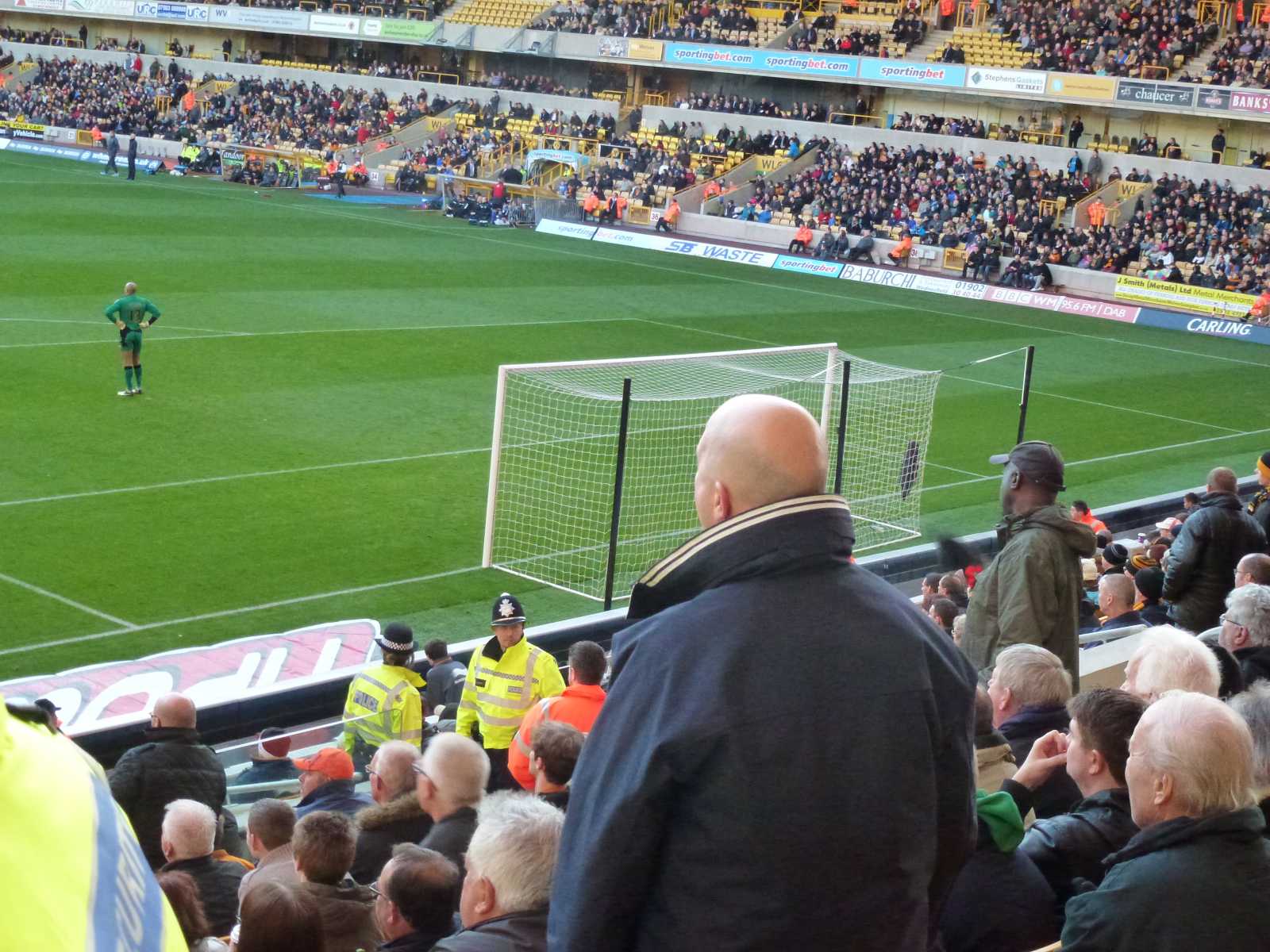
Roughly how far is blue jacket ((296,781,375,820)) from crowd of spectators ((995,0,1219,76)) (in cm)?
4204

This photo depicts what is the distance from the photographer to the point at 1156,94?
42000mm

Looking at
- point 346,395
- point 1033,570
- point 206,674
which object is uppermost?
point 1033,570

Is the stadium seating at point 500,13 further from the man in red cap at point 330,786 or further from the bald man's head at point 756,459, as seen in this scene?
the bald man's head at point 756,459

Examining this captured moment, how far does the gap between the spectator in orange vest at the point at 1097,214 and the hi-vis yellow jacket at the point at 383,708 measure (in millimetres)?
34828

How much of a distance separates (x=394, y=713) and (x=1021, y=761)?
4.04 m

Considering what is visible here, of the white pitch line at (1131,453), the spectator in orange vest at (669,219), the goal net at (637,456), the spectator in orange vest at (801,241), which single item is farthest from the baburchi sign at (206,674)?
the spectator in orange vest at (669,219)

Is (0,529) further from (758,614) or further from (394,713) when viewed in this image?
(758,614)

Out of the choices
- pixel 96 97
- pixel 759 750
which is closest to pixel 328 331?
pixel 759 750

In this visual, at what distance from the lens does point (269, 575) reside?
13.2 metres

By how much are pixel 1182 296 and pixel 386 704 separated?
1192 inches

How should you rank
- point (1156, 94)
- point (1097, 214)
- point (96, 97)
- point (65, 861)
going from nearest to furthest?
1. point (65, 861)
2. point (1097, 214)
3. point (1156, 94)
4. point (96, 97)

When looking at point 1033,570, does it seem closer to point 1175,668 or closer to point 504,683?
point 1175,668

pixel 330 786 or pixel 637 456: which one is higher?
pixel 330 786

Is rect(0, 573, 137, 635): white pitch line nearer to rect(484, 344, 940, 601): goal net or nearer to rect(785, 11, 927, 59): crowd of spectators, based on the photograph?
rect(484, 344, 940, 601): goal net
